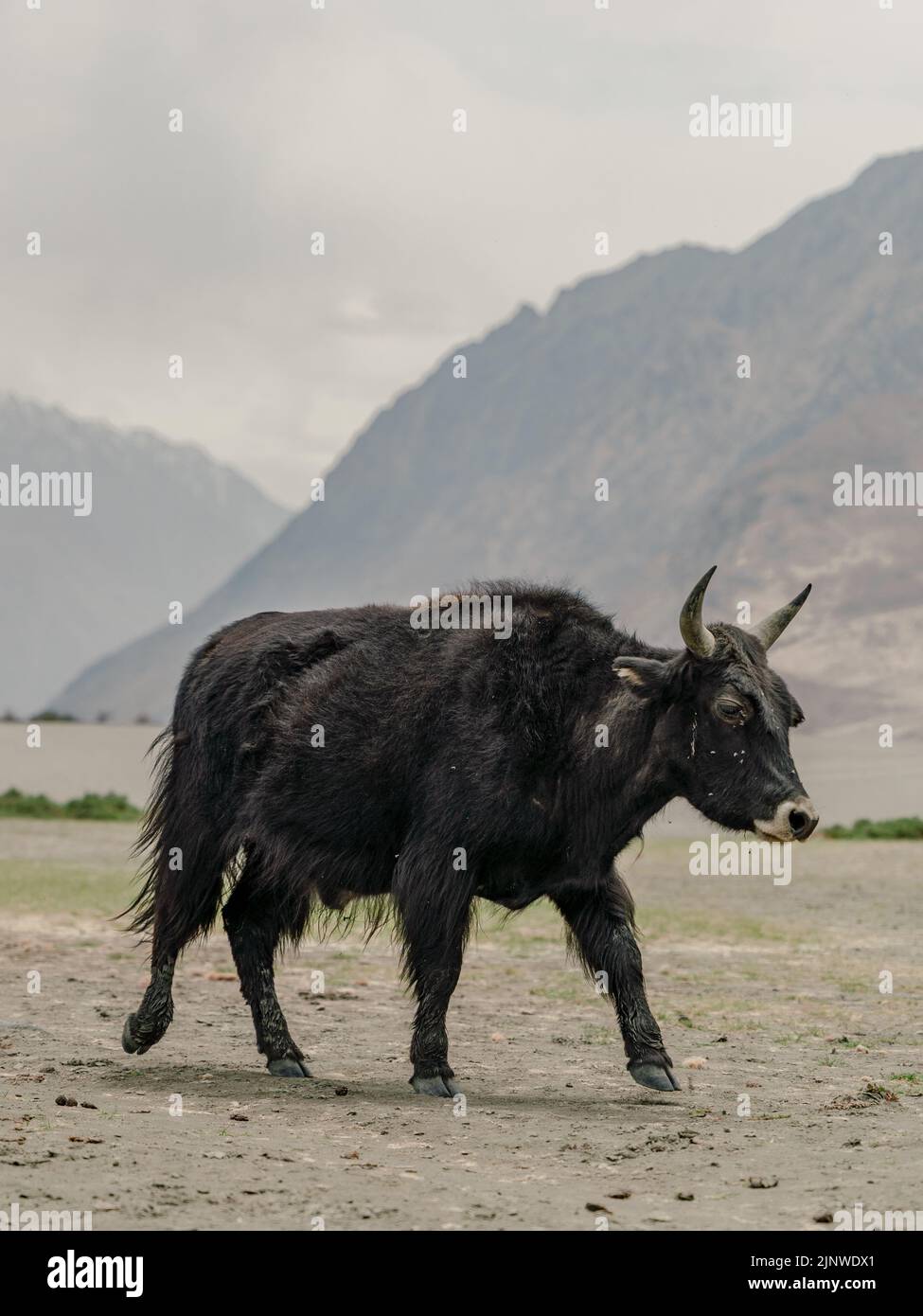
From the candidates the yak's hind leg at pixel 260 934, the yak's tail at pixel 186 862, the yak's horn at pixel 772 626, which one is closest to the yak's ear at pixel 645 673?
the yak's horn at pixel 772 626

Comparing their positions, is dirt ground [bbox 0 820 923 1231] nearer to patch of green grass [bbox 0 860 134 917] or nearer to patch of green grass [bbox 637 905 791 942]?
patch of green grass [bbox 637 905 791 942]

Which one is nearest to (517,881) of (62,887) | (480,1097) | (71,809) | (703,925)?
(480,1097)

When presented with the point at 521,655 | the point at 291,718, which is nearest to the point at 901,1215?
the point at 521,655

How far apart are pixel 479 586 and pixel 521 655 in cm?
77

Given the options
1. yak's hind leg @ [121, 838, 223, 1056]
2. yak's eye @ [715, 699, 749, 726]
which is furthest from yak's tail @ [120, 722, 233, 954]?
yak's eye @ [715, 699, 749, 726]

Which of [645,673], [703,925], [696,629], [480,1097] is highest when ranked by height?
[696,629]

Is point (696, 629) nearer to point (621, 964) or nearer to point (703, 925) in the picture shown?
point (621, 964)

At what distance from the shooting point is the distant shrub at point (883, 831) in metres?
34.5

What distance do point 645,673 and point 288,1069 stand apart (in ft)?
9.34

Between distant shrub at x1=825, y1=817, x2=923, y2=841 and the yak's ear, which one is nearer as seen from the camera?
the yak's ear

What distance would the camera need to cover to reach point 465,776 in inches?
370

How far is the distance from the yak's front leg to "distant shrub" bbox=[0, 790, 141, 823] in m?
27.1

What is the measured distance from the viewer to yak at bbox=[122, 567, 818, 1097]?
9289 mm

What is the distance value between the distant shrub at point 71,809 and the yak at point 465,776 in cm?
2613
